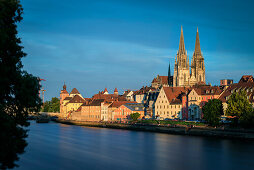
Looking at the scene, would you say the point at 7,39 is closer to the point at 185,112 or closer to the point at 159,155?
the point at 159,155

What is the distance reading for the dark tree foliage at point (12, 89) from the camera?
51.9 ft

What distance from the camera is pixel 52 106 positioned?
173750 mm

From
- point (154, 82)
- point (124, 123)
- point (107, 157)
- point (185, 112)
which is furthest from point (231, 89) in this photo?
point (154, 82)

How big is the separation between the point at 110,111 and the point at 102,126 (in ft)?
29.8

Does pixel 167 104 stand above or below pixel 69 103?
below

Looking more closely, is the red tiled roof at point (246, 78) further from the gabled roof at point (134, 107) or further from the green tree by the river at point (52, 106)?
the green tree by the river at point (52, 106)

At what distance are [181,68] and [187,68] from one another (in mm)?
3494

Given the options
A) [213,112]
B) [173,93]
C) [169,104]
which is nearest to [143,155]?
[213,112]

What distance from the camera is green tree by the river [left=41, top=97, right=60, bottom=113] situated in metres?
172

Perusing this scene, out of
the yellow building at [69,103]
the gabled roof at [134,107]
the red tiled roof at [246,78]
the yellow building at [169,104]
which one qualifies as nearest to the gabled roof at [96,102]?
the gabled roof at [134,107]

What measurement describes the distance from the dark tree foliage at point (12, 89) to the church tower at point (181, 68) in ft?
→ 457

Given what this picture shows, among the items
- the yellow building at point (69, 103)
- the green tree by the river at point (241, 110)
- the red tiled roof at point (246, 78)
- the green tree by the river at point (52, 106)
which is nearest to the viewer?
the green tree by the river at point (241, 110)

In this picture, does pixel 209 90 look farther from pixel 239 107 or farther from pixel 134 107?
pixel 134 107

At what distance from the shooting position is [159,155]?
41562mm
